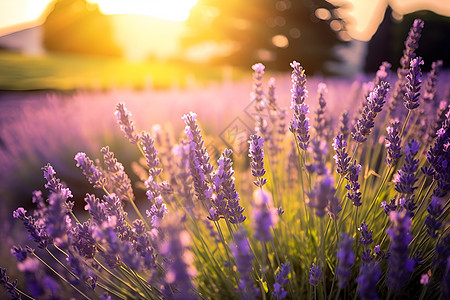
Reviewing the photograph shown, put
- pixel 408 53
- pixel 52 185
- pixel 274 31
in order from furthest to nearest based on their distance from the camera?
1. pixel 274 31
2. pixel 408 53
3. pixel 52 185

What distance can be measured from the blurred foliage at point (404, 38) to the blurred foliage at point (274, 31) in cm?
312

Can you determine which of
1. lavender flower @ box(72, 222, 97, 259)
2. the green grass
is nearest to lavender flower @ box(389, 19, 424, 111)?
lavender flower @ box(72, 222, 97, 259)

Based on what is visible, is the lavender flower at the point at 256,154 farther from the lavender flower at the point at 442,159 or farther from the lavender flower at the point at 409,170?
the lavender flower at the point at 442,159

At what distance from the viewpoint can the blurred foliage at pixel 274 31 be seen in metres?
15.8

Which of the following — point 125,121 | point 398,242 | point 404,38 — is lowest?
point 398,242

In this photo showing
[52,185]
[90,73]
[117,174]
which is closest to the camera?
[52,185]

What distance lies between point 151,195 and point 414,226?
1.19 metres

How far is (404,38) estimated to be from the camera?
12.4 meters

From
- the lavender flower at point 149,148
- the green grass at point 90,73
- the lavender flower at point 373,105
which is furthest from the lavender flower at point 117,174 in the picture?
the green grass at point 90,73

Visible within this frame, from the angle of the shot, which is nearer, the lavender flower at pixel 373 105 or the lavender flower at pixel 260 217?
the lavender flower at pixel 260 217

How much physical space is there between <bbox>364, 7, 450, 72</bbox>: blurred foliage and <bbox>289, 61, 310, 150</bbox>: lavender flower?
11873mm

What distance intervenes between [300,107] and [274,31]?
54.0 ft

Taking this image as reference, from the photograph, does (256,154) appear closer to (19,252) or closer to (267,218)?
(267,218)

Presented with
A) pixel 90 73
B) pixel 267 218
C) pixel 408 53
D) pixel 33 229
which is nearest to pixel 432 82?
pixel 408 53
